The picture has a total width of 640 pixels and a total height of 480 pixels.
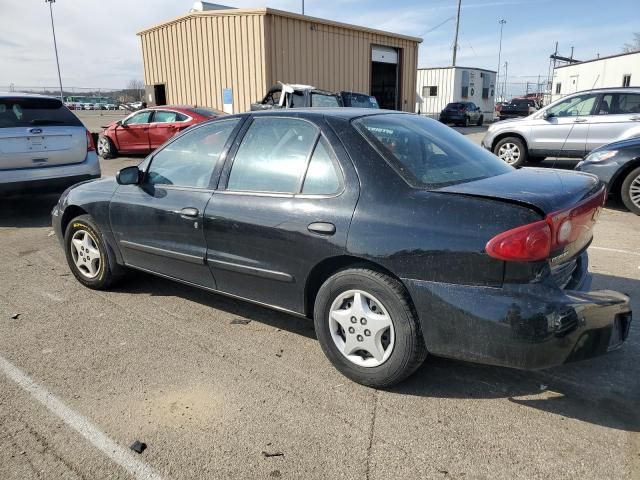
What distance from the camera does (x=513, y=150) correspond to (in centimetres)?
1088

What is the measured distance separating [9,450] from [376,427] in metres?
1.75

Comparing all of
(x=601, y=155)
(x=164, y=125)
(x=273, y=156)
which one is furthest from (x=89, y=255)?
(x=164, y=125)

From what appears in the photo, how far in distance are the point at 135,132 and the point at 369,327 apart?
12.2 m

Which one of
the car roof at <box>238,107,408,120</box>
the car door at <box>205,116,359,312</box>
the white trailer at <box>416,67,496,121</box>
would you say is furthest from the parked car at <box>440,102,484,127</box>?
the car door at <box>205,116,359,312</box>

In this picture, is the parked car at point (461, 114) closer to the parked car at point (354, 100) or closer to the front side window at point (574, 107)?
the parked car at point (354, 100)

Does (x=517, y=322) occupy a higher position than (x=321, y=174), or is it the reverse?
(x=321, y=174)

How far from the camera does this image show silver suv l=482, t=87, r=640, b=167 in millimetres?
9727

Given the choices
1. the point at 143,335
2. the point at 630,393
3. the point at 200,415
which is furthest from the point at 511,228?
the point at 143,335

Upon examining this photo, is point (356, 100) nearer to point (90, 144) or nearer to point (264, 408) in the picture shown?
point (90, 144)

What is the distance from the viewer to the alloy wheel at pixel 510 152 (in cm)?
1085

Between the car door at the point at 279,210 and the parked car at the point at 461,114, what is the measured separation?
2701cm

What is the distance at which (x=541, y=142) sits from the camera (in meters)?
10.5

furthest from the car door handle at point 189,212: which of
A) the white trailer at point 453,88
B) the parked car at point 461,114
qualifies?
the white trailer at point 453,88

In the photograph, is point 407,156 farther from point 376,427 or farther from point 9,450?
point 9,450
